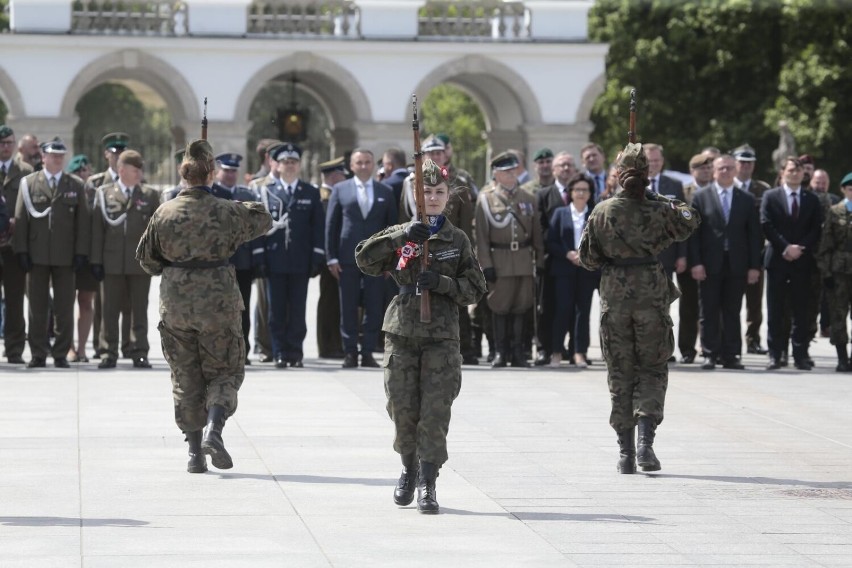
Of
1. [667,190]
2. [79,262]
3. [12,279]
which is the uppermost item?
[667,190]

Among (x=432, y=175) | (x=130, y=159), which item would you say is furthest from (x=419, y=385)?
(x=130, y=159)

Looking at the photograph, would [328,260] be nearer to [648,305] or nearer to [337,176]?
[337,176]

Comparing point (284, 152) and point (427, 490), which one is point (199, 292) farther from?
point (284, 152)

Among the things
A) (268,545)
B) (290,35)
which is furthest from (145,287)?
(290,35)

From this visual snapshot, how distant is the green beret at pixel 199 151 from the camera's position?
33.2ft

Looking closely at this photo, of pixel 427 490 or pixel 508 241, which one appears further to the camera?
pixel 508 241

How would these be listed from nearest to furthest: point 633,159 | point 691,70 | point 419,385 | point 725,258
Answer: point 419,385 < point 633,159 < point 725,258 < point 691,70

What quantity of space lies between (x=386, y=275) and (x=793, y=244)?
11.9 feet

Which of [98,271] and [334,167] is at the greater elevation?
[334,167]

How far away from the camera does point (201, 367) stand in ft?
33.6

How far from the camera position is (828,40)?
4566 cm

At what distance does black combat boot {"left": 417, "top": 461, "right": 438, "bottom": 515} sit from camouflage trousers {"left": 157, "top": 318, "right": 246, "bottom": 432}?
1.61 metres

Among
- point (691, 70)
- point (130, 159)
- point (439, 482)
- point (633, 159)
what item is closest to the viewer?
point (439, 482)

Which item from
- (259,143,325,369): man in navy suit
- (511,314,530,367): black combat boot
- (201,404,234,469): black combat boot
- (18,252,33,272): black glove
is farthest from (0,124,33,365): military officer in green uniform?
(201,404,234,469): black combat boot
